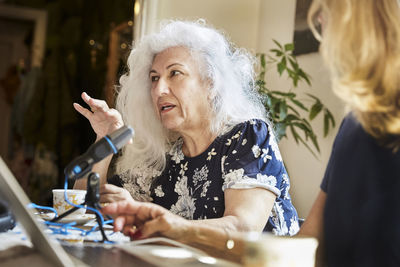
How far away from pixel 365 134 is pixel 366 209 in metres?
0.11

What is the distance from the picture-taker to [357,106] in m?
0.73

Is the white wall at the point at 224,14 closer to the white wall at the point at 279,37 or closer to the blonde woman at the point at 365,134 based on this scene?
the white wall at the point at 279,37

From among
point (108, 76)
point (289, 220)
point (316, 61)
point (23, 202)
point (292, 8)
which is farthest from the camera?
point (108, 76)

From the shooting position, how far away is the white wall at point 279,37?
106 inches

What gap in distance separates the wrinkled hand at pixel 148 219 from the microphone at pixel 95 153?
0.28 feet

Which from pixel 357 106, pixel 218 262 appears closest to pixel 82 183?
pixel 218 262

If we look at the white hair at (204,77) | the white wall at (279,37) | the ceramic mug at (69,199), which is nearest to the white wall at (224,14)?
the white wall at (279,37)

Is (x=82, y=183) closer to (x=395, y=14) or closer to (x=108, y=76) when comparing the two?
(x=395, y=14)

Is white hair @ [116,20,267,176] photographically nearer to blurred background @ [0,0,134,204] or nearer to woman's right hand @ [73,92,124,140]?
woman's right hand @ [73,92,124,140]

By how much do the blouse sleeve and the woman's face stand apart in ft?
0.52

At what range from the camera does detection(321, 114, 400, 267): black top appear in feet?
2.47

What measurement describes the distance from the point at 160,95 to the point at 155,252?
897 mm

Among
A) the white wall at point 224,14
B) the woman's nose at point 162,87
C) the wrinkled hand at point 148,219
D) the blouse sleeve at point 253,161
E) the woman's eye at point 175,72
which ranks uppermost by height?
the white wall at point 224,14

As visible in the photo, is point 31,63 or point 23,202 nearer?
point 23,202
